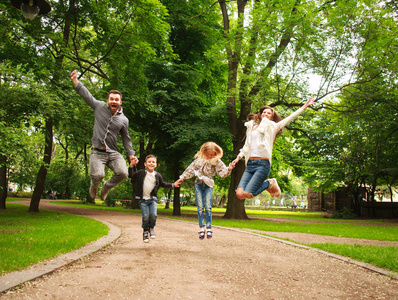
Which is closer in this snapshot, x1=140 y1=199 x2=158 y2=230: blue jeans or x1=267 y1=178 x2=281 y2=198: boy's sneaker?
x1=267 y1=178 x2=281 y2=198: boy's sneaker

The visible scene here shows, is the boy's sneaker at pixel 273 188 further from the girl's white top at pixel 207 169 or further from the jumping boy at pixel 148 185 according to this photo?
the jumping boy at pixel 148 185

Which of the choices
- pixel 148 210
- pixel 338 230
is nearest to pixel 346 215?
pixel 338 230

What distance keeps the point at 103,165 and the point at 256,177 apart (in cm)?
282

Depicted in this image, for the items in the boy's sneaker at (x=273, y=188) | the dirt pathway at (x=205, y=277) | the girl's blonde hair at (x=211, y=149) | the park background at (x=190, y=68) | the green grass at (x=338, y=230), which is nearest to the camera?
the dirt pathway at (x=205, y=277)

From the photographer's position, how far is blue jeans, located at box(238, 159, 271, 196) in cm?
668

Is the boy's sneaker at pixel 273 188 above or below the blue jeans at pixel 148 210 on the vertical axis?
above

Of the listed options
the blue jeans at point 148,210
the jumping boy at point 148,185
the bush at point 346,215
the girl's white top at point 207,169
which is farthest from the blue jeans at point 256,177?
the bush at point 346,215

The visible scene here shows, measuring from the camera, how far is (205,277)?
5.71 m

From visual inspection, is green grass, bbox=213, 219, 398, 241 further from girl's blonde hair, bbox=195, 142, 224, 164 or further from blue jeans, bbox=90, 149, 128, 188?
blue jeans, bbox=90, 149, 128, 188

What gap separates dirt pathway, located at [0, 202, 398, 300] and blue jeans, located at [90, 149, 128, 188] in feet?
5.05

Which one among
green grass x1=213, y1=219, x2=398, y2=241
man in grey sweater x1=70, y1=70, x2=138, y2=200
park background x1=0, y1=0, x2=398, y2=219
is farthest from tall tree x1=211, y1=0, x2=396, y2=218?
man in grey sweater x1=70, y1=70, x2=138, y2=200

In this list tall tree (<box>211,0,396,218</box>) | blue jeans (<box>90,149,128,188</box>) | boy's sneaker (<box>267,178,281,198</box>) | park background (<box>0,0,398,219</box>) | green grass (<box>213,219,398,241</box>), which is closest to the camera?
blue jeans (<box>90,149,128,188</box>)

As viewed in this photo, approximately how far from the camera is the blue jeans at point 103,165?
247 inches

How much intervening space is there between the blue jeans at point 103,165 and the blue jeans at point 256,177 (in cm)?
228
